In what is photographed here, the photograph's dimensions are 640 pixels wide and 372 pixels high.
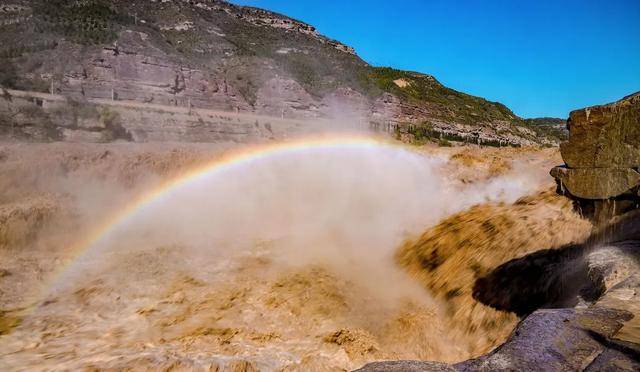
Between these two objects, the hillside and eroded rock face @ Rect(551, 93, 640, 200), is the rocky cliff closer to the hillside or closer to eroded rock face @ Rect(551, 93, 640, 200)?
eroded rock face @ Rect(551, 93, 640, 200)

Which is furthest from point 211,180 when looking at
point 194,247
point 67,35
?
point 67,35

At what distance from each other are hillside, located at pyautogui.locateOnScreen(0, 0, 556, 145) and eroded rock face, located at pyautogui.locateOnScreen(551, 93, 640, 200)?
28.6 meters

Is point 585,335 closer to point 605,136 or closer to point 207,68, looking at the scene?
point 605,136

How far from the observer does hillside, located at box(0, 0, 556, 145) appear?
108 ft

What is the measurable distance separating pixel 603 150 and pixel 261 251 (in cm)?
583

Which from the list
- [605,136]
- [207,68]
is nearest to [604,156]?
[605,136]

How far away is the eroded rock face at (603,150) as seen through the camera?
363 cm

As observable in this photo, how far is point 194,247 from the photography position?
27.2 feet

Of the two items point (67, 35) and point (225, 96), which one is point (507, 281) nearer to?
point (225, 96)

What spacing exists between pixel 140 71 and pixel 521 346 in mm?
40174

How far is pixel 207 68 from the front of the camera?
43.3m

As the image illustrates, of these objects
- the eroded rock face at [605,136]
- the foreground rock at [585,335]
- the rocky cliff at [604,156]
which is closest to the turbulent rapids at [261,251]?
the rocky cliff at [604,156]

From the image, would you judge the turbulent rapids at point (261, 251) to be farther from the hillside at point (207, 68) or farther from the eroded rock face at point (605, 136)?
the hillside at point (207, 68)

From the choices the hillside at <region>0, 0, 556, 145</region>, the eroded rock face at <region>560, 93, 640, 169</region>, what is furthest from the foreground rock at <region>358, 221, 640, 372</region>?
the hillside at <region>0, 0, 556, 145</region>
